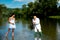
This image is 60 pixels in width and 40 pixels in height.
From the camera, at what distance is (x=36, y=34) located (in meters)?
15.4

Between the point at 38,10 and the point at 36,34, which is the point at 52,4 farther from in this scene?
the point at 36,34

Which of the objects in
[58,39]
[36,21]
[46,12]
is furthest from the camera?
[46,12]

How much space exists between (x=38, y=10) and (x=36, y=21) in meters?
91.8

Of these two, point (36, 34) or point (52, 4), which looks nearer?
point (36, 34)

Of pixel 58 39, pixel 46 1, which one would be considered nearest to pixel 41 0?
pixel 46 1

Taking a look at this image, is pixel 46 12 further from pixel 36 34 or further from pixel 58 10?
pixel 36 34

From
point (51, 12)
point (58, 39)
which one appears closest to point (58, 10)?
point (51, 12)

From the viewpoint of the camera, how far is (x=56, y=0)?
349 feet

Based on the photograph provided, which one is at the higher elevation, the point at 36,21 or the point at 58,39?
the point at 36,21

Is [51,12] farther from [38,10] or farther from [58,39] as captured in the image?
[58,39]

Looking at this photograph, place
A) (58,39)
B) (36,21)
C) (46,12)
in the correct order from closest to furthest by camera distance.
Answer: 1. (36,21)
2. (58,39)
3. (46,12)

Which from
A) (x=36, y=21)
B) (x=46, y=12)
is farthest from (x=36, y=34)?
(x=46, y=12)

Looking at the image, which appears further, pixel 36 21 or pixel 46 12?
pixel 46 12

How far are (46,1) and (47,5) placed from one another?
189cm
